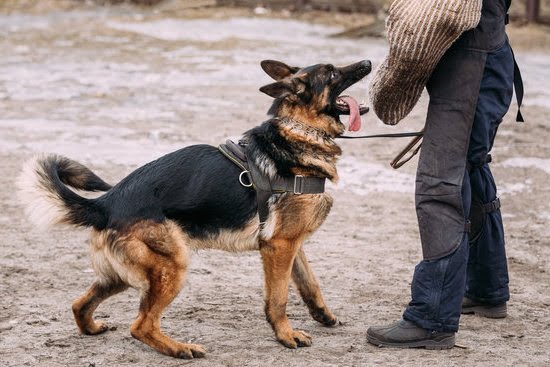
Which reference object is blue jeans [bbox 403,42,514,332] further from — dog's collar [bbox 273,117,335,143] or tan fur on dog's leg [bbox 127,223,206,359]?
tan fur on dog's leg [bbox 127,223,206,359]

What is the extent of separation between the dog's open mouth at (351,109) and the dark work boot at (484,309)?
123 cm

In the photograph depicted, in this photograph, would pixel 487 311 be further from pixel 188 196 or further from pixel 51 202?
pixel 51 202

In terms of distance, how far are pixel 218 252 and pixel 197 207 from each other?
68.5 inches

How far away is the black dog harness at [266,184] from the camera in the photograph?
15.3 ft

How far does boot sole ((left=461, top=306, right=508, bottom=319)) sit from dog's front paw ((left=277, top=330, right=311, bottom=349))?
102cm

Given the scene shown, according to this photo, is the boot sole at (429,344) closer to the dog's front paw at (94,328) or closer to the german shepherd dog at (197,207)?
the german shepherd dog at (197,207)

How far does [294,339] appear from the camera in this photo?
15.4 ft

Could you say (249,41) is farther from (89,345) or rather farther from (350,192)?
(89,345)

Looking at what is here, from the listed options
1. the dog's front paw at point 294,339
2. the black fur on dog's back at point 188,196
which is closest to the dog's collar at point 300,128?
the black fur on dog's back at point 188,196

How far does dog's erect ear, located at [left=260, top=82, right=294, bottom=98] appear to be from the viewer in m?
4.65

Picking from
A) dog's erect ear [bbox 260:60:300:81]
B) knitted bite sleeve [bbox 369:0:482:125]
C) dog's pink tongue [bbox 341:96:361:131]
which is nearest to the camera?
knitted bite sleeve [bbox 369:0:482:125]

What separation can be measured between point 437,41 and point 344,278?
2.00 m

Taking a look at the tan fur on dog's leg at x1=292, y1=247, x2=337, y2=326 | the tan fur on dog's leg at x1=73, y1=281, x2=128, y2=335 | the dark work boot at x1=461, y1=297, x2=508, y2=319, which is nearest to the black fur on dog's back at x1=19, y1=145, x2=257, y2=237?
the tan fur on dog's leg at x1=73, y1=281, x2=128, y2=335

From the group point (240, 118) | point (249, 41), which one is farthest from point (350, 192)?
point (249, 41)
